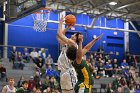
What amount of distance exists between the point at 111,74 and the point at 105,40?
515cm

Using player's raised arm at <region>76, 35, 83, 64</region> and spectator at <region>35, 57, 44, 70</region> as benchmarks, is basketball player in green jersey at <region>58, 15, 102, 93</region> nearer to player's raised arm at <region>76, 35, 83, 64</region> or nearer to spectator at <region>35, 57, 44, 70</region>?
player's raised arm at <region>76, 35, 83, 64</region>

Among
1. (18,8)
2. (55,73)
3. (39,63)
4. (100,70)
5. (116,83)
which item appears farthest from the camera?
(100,70)

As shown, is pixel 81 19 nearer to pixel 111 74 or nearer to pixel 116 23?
pixel 116 23

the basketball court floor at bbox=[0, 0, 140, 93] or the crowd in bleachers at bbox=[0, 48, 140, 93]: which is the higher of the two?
the basketball court floor at bbox=[0, 0, 140, 93]

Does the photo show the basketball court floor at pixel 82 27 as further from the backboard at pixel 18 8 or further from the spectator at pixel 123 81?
the backboard at pixel 18 8

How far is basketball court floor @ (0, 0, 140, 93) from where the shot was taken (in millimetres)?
22500

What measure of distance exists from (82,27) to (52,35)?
104 inches

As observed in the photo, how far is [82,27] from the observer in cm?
2642

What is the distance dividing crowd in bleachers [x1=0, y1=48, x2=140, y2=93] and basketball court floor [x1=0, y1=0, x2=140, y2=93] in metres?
0.61

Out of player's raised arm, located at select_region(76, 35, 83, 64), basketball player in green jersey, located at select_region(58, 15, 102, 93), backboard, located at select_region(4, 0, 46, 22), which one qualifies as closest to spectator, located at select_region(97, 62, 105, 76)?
backboard, located at select_region(4, 0, 46, 22)

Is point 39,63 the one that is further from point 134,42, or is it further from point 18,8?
point 134,42

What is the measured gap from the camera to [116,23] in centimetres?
2795

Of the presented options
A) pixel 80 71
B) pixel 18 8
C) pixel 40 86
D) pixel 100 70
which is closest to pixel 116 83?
pixel 100 70

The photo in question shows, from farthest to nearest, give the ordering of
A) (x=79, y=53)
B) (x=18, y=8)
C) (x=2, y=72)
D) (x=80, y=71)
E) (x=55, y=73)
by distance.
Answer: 1. (x=55, y=73)
2. (x=2, y=72)
3. (x=18, y=8)
4. (x=80, y=71)
5. (x=79, y=53)
